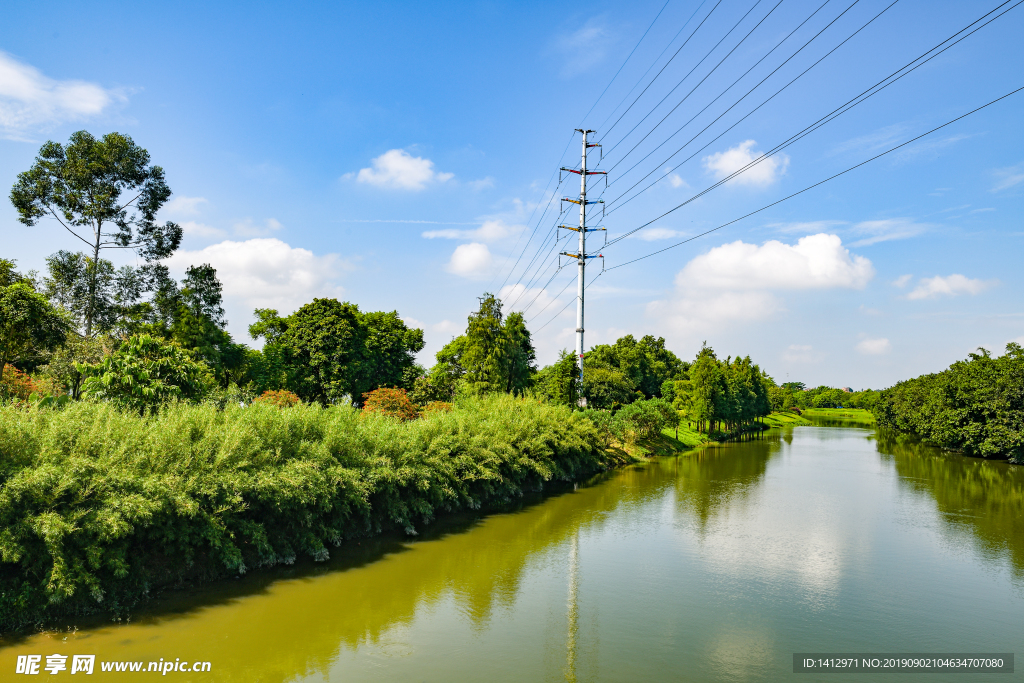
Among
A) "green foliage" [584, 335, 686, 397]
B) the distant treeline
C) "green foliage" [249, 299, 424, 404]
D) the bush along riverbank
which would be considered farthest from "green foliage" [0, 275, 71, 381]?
the distant treeline

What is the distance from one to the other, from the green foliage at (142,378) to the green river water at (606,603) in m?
6.27

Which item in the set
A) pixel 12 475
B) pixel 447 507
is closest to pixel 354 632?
pixel 12 475

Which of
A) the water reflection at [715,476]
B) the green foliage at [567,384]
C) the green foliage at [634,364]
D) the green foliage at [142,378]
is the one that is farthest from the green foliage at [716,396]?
the green foliage at [142,378]

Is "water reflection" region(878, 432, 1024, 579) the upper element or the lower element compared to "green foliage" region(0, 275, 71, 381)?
lower

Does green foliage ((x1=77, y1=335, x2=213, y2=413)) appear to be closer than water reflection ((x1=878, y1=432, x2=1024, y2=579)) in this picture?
Yes

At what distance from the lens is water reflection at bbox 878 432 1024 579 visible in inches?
667

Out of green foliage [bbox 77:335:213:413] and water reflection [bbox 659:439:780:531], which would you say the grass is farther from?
green foliage [bbox 77:335:213:413]

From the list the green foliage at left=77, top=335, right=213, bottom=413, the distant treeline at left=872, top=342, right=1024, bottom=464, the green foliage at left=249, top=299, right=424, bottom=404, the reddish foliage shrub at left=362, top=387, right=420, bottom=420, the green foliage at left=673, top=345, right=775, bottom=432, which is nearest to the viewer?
the green foliage at left=77, top=335, right=213, bottom=413

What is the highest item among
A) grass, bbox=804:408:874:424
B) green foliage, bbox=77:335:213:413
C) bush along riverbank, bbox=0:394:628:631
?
green foliage, bbox=77:335:213:413

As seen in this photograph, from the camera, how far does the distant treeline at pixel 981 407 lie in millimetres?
36062

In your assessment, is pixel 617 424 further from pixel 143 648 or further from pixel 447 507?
pixel 143 648

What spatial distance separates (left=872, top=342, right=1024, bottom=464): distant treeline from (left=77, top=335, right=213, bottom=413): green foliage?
149ft

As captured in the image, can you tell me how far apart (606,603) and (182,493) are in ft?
27.9

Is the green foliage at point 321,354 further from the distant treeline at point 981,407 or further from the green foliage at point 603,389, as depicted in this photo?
the distant treeline at point 981,407
